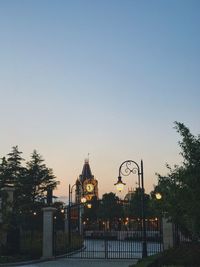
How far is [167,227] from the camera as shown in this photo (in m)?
23.9

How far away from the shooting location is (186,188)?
16375 millimetres

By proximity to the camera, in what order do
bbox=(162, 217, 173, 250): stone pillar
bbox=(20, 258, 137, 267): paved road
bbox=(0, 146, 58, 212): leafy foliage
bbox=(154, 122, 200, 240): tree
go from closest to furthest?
1. bbox=(154, 122, 200, 240): tree
2. bbox=(20, 258, 137, 267): paved road
3. bbox=(162, 217, 173, 250): stone pillar
4. bbox=(0, 146, 58, 212): leafy foliage

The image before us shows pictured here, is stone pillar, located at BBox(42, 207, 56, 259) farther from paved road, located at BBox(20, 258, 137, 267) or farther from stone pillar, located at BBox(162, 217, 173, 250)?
stone pillar, located at BBox(162, 217, 173, 250)

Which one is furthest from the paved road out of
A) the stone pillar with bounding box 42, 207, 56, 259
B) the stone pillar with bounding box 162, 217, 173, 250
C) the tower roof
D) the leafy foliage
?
the tower roof

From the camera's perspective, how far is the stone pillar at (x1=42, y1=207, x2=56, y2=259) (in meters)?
24.9

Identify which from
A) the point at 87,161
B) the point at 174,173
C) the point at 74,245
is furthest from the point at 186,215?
the point at 87,161

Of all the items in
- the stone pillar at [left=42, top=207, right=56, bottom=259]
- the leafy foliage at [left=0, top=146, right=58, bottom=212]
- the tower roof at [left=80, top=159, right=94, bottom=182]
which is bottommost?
the stone pillar at [left=42, top=207, right=56, bottom=259]

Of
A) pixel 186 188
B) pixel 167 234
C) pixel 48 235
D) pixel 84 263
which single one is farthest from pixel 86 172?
pixel 186 188

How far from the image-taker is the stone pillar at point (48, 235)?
2494cm

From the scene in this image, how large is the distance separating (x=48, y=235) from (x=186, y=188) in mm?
11881

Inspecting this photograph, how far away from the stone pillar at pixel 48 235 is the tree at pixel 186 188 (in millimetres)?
9629

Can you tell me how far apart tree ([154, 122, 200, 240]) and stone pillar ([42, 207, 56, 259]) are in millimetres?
9629

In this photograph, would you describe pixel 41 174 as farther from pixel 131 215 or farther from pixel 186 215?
pixel 186 215

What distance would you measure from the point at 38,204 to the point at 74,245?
2187 centimetres
